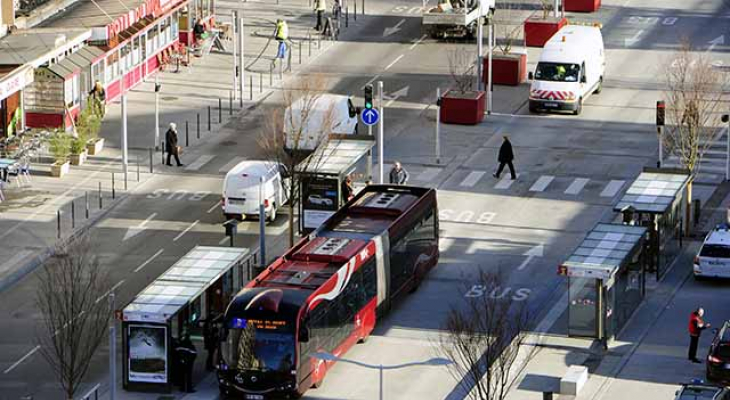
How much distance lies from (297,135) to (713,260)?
15.0m

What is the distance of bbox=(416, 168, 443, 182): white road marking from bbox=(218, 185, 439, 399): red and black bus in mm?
11477

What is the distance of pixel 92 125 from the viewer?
8381cm

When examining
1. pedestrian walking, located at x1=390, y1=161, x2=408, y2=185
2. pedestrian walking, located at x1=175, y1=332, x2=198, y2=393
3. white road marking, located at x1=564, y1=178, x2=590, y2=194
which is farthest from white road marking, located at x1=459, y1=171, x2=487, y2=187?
pedestrian walking, located at x1=175, y1=332, x2=198, y2=393

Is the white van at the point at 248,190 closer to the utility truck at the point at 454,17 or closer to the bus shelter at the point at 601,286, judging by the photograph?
the bus shelter at the point at 601,286

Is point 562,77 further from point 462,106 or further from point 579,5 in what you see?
point 579,5

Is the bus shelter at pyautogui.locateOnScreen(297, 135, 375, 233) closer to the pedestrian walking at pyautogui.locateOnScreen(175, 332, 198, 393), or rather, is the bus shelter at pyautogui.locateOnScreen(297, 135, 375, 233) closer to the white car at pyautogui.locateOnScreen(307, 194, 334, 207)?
the white car at pyautogui.locateOnScreen(307, 194, 334, 207)

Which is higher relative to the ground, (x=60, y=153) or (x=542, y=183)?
(x=60, y=153)

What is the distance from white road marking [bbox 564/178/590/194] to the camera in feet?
264

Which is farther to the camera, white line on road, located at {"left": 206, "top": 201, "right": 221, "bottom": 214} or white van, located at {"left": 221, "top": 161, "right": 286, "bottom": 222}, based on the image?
white line on road, located at {"left": 206, "top": 201, "right": 221, "bottom": 214}

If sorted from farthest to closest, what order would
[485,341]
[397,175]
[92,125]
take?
[92,125], [397,175], [485,341]

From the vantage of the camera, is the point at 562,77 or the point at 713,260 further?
the point at 562,77

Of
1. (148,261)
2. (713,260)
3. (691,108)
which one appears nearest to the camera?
(713,260)

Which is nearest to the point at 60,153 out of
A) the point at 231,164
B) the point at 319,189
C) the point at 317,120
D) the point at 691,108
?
the point at 231,164

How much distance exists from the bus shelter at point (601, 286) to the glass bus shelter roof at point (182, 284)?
1031 cm
